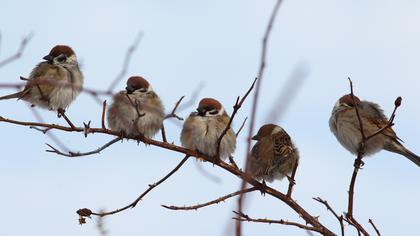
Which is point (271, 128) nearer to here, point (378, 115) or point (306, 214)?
point (378, 115)

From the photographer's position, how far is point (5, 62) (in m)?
1.64

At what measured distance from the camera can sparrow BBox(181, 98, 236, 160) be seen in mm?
4867

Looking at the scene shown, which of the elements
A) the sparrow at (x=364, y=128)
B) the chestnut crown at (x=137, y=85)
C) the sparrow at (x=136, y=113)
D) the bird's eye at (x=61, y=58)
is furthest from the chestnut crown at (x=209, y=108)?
the sparrow at (x=364, y=128)

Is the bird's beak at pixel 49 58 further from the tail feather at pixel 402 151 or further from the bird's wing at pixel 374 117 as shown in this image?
the tail feather at pixel 402 151

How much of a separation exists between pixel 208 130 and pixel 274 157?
812mm

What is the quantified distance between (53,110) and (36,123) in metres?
2.01

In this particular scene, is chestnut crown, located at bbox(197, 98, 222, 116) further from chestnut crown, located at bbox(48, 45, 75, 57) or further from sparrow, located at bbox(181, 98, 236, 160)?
chestnut crown, located at bbox(48, 45, 75, 57)

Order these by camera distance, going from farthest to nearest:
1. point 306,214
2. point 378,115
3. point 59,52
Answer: point 378,115 < point 59,52 < point 306,214

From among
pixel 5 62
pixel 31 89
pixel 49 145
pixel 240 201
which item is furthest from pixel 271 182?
pixel 240 201

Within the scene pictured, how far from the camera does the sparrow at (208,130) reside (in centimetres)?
487

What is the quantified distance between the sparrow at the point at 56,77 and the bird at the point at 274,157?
1639 millimetres

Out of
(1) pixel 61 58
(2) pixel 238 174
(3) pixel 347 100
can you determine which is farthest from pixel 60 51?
(2) pixel 238 174

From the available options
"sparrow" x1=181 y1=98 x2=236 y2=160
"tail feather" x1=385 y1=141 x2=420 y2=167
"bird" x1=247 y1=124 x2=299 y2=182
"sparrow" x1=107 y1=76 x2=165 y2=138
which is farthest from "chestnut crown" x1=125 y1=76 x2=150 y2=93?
"tail feather" x1=385 y1=141 x2=420 y2=167

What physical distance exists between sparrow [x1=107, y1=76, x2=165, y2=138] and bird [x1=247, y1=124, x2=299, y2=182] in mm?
928
